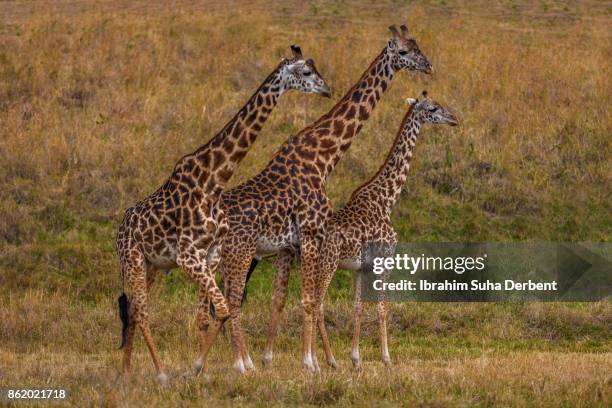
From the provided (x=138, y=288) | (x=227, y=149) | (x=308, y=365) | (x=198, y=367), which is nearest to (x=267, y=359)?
(x=308, y=365)

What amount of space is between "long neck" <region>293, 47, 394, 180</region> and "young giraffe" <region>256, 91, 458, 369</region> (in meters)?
0.53

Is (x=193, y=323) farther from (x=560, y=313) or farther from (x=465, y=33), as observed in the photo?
(x=465, y=33)

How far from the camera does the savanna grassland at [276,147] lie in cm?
1305

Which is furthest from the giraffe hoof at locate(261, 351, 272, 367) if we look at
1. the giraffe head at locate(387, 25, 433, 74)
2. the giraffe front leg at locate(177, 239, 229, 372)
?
the giraffe head at locate(387, 25, 433, 74)

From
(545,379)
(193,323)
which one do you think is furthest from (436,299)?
(545,379)

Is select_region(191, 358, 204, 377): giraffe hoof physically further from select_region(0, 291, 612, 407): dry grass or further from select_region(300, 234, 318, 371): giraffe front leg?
select_region(300, 234, 318, 371): giraffe front leg

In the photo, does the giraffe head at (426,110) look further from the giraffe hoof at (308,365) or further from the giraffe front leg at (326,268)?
the giraffe hoof at (308,365)

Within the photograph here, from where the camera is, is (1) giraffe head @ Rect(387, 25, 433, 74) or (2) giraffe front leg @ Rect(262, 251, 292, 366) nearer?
(2) giraffe front leg @ Rect(262, 251, 292, 366)

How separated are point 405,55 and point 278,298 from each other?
3293 mm

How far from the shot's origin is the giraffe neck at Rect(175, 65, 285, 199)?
13.0 m

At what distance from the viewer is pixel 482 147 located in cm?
2208

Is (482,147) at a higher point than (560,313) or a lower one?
higher

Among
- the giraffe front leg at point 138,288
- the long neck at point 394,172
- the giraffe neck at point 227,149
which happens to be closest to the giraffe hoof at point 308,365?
the giraffe front leg at point 138,288

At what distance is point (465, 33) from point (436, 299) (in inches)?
410
